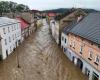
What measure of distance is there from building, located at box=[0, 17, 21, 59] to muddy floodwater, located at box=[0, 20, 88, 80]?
4.22 feet

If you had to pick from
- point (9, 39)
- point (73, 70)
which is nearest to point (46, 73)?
point (73, 70)

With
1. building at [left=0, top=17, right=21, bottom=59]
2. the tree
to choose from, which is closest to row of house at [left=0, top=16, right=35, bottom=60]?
building at [left=0, top=17, right=21, bottom=59]

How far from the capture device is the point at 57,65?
3180cm

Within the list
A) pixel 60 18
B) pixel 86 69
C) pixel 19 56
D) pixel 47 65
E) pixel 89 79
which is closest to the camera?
pixel 89 79

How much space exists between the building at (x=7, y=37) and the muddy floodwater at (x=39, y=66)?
50.6 inches

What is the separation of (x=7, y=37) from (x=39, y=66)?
10739 millimetres

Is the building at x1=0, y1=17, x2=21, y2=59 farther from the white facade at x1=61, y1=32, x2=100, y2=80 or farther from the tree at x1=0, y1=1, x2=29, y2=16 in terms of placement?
the tree at x1=0, y1=1, x2=29, y2=16

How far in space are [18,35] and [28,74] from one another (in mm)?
21908

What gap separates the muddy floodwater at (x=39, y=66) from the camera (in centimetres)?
2666

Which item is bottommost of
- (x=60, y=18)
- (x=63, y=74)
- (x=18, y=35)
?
(x=63, y=74)

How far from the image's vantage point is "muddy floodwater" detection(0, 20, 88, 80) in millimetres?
26656

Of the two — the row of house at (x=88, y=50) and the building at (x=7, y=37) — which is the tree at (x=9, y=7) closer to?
the building at (x=7, y=37)

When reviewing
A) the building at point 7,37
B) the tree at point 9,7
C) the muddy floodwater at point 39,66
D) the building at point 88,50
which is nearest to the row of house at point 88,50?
the building at point 88,50

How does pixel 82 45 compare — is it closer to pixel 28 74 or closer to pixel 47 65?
pixel 47 65
